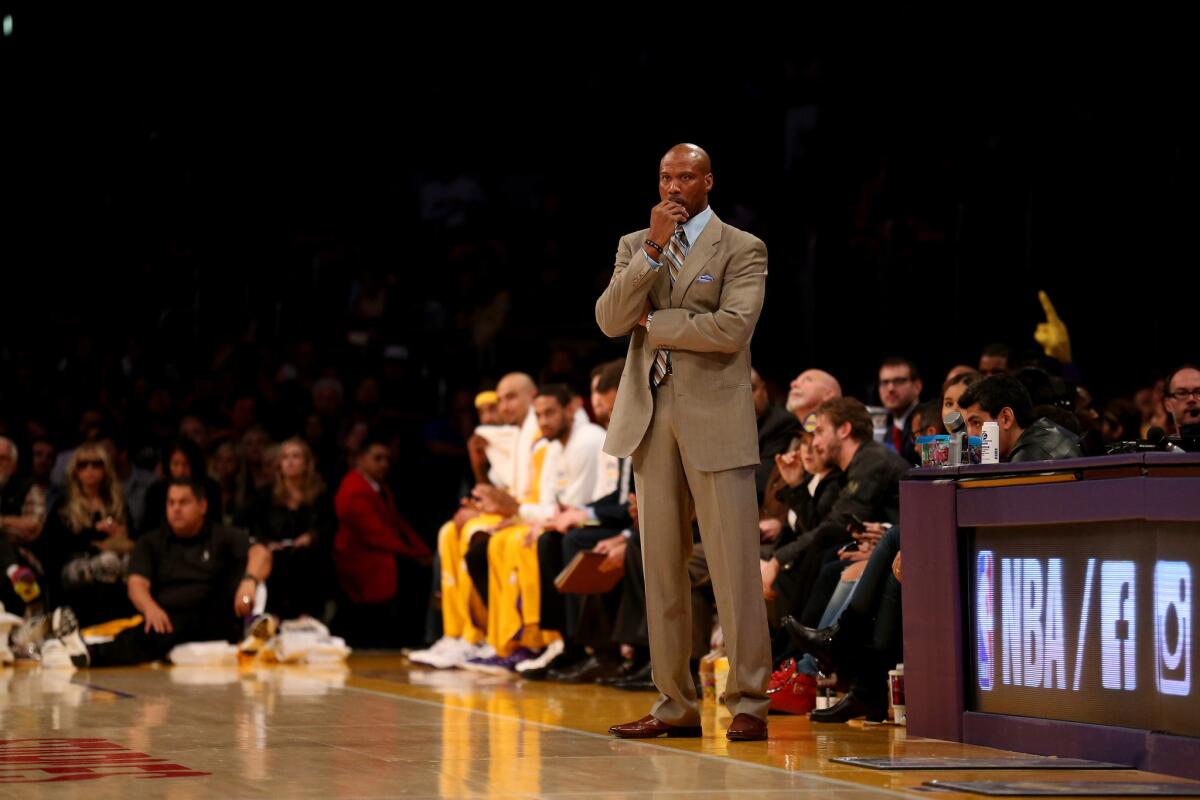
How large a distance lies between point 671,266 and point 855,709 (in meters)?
1.80

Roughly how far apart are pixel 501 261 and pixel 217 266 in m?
2.93

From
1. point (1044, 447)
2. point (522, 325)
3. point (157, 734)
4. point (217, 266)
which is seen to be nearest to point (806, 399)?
point (1044, 447)

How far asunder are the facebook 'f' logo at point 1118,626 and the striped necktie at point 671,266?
1.53 m

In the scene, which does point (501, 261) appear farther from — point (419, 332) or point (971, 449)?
point (971, 449)

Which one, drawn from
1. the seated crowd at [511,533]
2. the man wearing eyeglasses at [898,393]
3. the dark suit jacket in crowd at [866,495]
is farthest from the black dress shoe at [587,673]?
the dark suit jacket in crowd at [866,495]

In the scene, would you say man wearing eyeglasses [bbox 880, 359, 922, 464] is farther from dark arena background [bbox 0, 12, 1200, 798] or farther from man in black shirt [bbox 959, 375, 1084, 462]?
man in black shirt [bbox 959, 375, 1084, 462]

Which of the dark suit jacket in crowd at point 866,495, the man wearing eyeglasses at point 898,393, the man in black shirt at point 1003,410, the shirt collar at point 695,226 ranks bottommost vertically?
the dark suit jacket in crowd at point 866,495

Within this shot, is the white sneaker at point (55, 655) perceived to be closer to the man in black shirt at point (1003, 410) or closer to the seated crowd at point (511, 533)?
the seated crowd at point (511, 533)

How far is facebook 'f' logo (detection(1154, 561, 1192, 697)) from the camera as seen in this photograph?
4.29 meters

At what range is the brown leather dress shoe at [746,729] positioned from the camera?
5.32 meters

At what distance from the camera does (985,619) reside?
5234 millimetres

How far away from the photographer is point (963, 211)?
10.5m

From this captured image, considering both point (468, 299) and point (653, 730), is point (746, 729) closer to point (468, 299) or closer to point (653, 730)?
point (653, 730)

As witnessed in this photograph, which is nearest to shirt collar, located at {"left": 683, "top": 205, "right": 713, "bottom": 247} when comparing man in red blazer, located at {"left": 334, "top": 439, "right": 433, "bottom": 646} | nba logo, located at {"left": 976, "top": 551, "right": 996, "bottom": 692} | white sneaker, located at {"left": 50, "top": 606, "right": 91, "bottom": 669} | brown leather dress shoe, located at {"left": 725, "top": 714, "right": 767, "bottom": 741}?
nba logo, located at {"left": 976, "top": 551, "right": 996, "bottom": 692}
